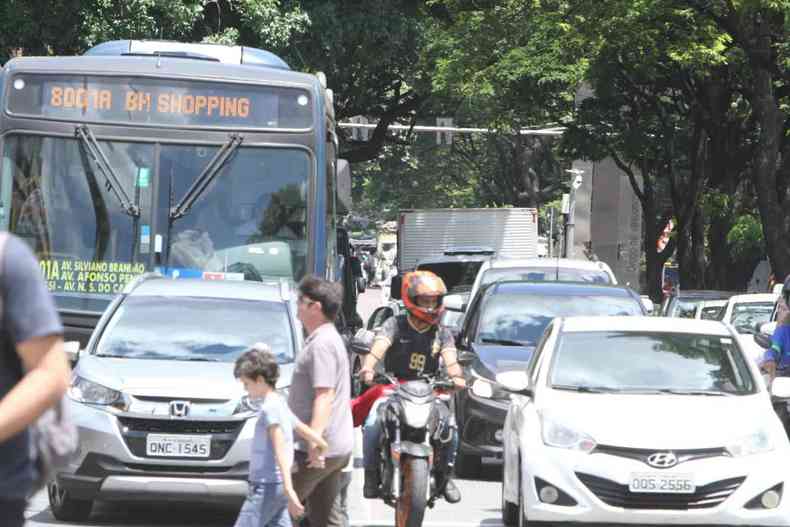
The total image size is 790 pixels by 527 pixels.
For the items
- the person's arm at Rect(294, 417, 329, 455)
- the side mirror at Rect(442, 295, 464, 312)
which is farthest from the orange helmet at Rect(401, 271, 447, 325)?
the side mirror at Rect(442, 295, 464, 312)

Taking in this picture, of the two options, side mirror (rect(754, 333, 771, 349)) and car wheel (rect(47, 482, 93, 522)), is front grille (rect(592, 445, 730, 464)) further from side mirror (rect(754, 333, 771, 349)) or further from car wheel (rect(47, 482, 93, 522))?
side mirror (rect(754, 333, 771, 349))

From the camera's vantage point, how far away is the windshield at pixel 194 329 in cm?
1164

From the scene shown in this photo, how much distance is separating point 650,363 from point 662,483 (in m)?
1.31

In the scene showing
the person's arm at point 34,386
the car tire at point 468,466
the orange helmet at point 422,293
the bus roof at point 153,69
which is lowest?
the car tire at point 468,466

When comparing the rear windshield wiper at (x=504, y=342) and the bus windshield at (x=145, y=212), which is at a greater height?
the bus windshield at (x=145, y=212)

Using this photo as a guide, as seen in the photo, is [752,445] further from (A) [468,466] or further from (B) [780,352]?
(A) [468,466]

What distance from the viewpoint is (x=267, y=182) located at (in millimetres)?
14945

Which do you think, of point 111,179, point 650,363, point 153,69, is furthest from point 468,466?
point 650,363

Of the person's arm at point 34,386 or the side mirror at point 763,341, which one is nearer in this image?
the person's arm at point 34,386

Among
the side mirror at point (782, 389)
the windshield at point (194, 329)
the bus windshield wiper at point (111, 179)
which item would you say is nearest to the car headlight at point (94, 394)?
the windshield at point (194, 329)

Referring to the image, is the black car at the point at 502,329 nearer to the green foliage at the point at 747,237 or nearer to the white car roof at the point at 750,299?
the white car roof at the point at 750,299

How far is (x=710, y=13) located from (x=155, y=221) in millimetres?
15545

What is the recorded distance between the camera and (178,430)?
10.8m

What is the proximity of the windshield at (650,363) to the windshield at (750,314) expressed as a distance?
458 inches
